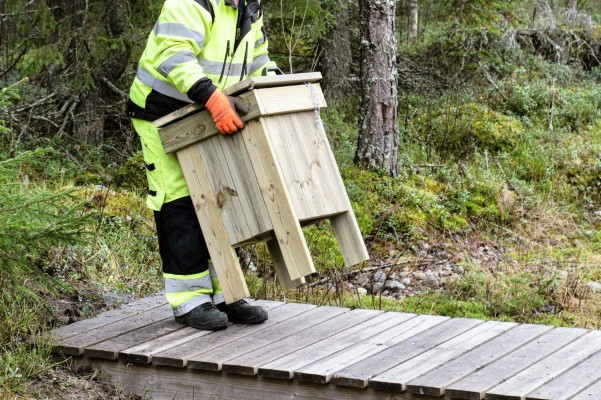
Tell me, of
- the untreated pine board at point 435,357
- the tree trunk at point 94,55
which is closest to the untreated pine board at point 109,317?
the untreated pine board at point 435,357

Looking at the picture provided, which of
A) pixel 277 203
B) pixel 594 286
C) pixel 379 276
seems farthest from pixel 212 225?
pixel 594 286

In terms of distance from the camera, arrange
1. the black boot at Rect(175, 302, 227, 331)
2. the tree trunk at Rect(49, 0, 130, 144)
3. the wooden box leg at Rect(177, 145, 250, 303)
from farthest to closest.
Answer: the tree trunk at Rect(49, 0, 130, 144) < the black boot at Rect(175, 302, 227, 331) < the wooden box leg at Rect(177, 145, 250, 303)

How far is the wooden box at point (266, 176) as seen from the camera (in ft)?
14.4

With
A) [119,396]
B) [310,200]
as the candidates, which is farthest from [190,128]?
[119,396]

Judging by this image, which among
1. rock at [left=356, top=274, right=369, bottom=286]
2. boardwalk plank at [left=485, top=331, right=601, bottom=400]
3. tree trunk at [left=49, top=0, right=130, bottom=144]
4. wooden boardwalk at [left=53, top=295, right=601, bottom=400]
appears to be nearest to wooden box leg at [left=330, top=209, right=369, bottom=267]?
wooden boardwalk at [left=53, top=295, right=601, bottom=400]

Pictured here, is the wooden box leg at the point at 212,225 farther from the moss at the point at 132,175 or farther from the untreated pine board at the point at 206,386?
the moss at the point at 132,175

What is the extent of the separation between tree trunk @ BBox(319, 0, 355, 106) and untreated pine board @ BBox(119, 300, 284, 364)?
6532 millimetres

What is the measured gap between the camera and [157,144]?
15.9 feet

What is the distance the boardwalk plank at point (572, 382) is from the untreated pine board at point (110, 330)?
7.51 ft

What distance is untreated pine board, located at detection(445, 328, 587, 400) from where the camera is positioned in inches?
149

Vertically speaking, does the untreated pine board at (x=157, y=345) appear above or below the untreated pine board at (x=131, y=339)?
below

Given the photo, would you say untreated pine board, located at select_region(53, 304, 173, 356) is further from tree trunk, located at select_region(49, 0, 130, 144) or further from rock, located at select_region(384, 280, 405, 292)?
tree trunk, located at select_region(49, 0, 130, 144)

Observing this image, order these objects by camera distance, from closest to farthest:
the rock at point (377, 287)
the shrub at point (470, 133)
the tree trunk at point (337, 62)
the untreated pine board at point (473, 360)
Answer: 1. the untreated pine board at point (473, 360)
2. the rock at point (377, 287)
3. the shrub at point (470, 133)
4. the tree trunk at point (337, 62)

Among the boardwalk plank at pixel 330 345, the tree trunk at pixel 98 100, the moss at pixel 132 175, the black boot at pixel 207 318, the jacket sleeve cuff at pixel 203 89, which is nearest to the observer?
the boardwalk plank at pixel 330 345
